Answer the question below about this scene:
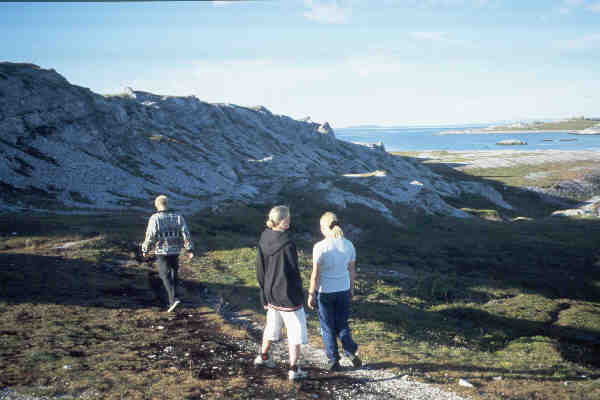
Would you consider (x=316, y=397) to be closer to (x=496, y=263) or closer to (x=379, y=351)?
(x=379, y=351)

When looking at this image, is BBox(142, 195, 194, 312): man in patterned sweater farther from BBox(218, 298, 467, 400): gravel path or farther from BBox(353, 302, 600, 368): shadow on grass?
BBox(353, 302, 600, 368): shadow on grass

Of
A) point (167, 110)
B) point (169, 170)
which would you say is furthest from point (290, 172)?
point (167, 110)

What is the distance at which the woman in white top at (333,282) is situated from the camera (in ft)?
29.8

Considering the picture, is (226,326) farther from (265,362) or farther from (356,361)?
(356,361)

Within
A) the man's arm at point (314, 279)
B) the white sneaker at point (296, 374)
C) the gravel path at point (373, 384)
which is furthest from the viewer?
the white sneaker at point (296, 374)

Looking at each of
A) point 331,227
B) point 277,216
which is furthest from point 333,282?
point 277,216

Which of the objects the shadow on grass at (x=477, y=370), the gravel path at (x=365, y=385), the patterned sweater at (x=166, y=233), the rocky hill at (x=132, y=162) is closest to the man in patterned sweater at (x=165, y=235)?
the patterned sweater at (x=166, y=233)

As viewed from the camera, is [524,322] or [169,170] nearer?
[524,322]

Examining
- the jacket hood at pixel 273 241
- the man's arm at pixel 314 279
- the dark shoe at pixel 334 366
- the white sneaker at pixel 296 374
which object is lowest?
the dark shoe at pixel 334 366

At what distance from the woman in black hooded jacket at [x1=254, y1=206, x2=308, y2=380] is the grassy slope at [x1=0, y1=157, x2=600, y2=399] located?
141 centimetres

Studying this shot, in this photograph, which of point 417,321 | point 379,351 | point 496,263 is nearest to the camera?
point 379,351

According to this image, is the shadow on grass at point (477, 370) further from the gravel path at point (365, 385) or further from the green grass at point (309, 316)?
the gravel path at point (365, 385)

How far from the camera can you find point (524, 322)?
67.8ft

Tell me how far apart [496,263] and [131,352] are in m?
38.3
